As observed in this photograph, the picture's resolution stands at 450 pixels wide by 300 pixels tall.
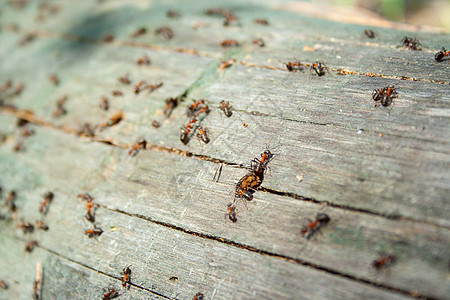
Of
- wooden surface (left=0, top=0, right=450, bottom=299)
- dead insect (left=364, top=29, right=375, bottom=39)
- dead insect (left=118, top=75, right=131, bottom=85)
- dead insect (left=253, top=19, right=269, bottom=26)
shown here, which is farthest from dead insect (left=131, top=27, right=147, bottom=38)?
dead insect (left=364, top=29, right=375, bottom=39)

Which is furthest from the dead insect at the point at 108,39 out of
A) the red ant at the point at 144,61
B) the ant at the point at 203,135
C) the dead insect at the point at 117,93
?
the ant at the point at 203,135

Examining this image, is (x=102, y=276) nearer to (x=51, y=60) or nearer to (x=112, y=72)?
(x=112, y=72)

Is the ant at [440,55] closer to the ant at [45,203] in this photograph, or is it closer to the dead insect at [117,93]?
the dead insect at [117,93]

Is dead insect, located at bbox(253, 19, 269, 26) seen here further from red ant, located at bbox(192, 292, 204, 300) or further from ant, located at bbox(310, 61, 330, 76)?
red ant, located at bbox(192, 292, 204, 300)

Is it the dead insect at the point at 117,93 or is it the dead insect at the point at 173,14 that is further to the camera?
the dead insect at the point at 173,14

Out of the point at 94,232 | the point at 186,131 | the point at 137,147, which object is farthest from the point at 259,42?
the point at 94,232

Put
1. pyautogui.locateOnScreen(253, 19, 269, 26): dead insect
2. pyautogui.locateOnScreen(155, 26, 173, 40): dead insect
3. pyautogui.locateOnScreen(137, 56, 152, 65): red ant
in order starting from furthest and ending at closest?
pyautogui.locateOnScreen(155, 26, 173, 40): dead insect, pyautogui.locateOnScreen(253, 19, 269, 26): dead insect, pyautogui.locateOnScreen(137, 56, 152, 65): red ant

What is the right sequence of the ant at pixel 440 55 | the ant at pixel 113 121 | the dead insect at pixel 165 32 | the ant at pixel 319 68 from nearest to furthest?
1. the ant at pixel 440 55
2. the ant at pixel 319 68
3. the ant at pixel 113 121
4. the dead insect at pixel 165 32
